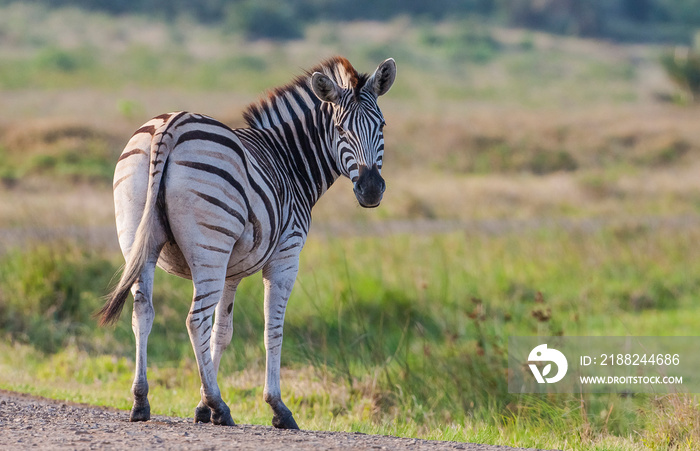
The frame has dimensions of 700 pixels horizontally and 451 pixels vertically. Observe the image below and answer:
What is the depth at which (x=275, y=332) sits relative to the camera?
242 inches

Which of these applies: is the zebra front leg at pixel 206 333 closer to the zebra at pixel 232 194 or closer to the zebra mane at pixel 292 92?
the zebra at pixel 232 194

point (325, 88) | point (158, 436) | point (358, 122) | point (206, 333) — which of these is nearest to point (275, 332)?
point (206, 333)

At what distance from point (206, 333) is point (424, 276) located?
803cm

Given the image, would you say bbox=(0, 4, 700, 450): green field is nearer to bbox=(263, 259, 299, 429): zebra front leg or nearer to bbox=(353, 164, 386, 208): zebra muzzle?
bbox=(263, 259, 299, 429): zebra front leg

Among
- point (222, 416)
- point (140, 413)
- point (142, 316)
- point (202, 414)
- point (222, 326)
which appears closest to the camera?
point (142, 316)

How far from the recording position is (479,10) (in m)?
91.0

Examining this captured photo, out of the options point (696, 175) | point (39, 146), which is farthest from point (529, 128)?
point (39, 146)

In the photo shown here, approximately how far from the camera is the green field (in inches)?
318

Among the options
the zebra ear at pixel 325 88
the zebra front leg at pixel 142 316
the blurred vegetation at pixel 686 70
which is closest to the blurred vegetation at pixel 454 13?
the blurred vegetation at pixel 686 70

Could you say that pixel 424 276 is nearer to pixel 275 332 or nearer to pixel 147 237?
pixel 275 332

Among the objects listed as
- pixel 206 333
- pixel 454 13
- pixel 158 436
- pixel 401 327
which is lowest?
pixel 158 436

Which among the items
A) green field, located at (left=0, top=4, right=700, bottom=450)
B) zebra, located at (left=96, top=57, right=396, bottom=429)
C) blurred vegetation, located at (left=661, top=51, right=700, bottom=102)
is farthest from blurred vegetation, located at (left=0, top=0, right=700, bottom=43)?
zebra, located at (left=96, top=57, right=396, bottom=429)

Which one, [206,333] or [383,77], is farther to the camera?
[383,77]

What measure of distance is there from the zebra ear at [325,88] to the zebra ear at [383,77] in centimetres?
25
